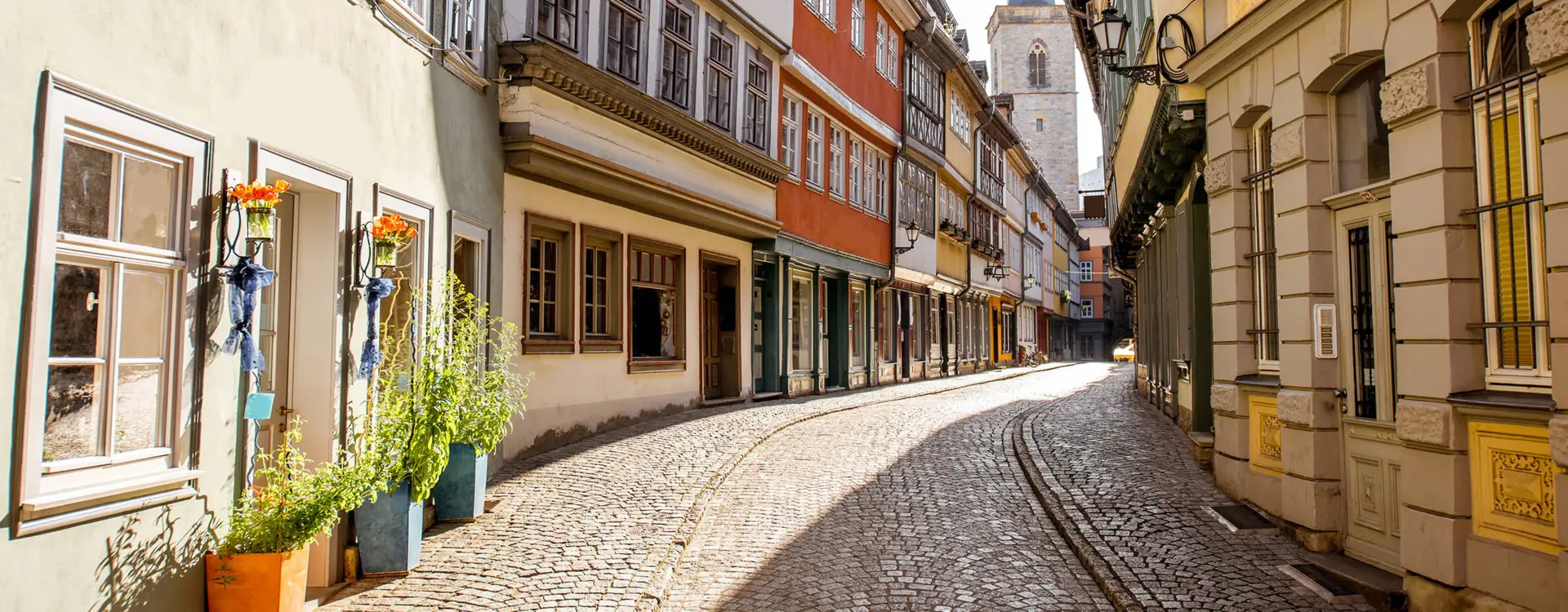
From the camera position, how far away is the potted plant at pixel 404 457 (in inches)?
258

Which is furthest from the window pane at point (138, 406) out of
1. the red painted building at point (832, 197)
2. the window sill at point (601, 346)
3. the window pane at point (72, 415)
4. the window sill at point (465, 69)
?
the red painted building at point (832, 197)

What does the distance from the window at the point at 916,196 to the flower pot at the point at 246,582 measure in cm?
2061

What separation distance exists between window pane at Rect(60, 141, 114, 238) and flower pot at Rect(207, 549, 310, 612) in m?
1.63

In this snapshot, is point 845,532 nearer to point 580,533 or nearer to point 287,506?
point 580,533

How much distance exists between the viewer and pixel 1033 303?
4791 centimetres

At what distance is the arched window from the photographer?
7369 cm

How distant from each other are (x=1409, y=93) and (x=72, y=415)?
255 inches

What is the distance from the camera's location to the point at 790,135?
1897 cm

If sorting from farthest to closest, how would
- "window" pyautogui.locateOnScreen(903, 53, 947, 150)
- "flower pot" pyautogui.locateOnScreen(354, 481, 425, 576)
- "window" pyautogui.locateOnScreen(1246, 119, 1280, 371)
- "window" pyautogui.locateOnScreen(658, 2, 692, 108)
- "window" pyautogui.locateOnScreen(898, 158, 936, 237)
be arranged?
1. "window" pyautogui.locateOnScreen(903, 53, 947, 150)
2. "window" pyautogui.locateOnScreen(898, 158, 936, 237)
3. "window" pyautogui.locateOnScreen(658, 2, 692, 108)
4. "window" pyautogui.locateOnScreen(1246, 119, 1280, 371)
5. "flower pot" pyautogui.locateOnScreen(354, 481, 425, 576)

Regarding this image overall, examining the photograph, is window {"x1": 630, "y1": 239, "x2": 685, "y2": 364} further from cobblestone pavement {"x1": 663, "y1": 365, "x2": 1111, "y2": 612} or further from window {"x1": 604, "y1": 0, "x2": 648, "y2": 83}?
cobblestone pavement {"x1": 663, "y1": 365, "x2": 1111, "y2": 612}

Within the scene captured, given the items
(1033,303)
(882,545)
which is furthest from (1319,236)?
(1033,303)

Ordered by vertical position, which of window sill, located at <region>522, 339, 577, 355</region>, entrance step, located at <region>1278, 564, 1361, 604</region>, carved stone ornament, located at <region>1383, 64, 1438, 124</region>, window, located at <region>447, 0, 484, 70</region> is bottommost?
entrance step, located at <region>1278, 564, 1361, 604</region>

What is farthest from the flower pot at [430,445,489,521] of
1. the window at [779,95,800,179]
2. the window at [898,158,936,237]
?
the window at [898,158,936,237]

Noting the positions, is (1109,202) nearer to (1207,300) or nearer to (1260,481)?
(1207,300)
